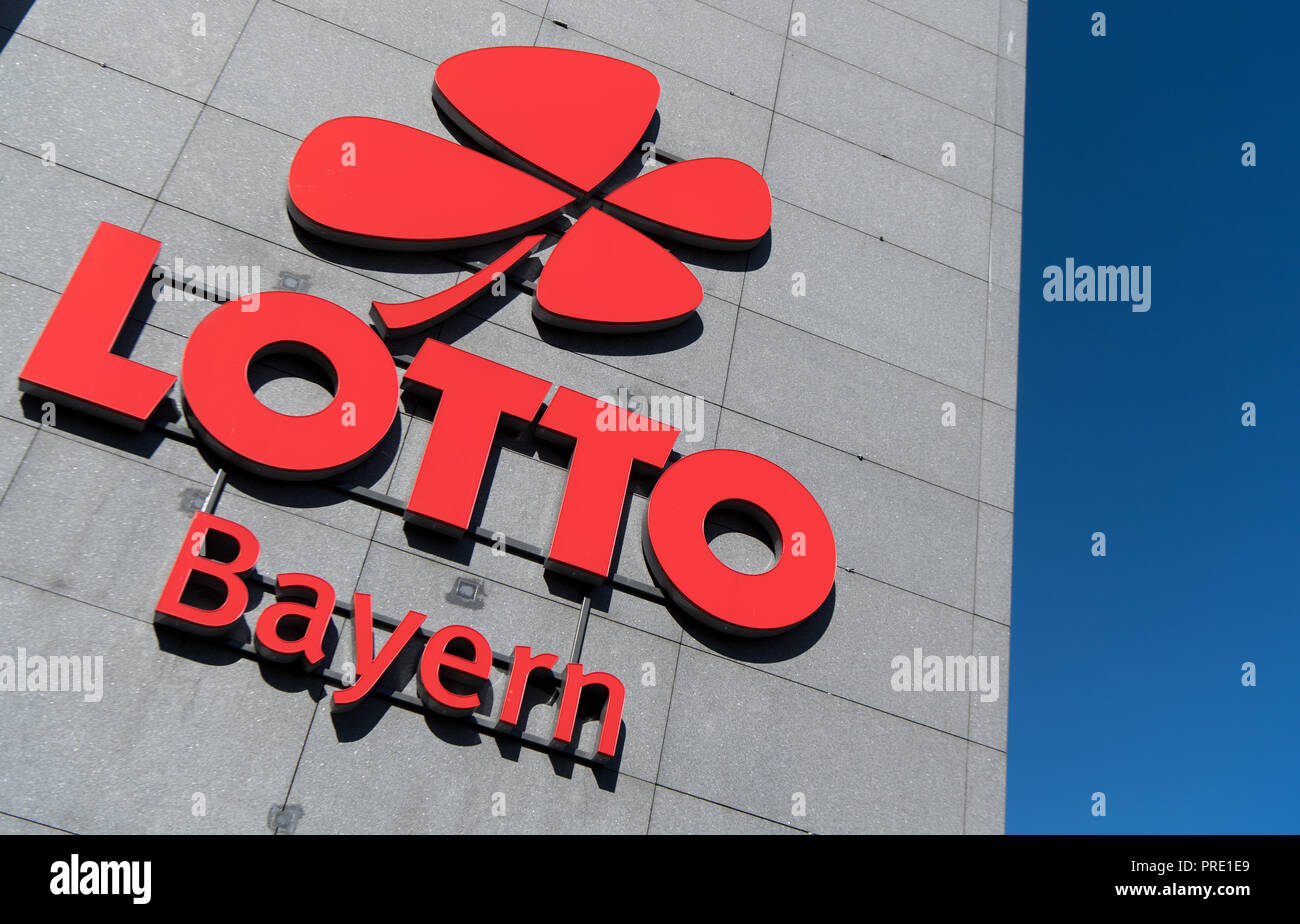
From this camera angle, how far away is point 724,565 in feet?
32.1

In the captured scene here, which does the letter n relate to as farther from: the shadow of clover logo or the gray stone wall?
the shadow of clover logo

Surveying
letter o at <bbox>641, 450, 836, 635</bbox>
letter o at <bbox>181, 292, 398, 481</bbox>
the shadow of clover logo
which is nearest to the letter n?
letter o at <bbox>641, 450, 836, 635</bbox>

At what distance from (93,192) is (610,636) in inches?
254

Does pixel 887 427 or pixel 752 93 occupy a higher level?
pixel 752 93

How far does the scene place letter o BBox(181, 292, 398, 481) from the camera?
334 inches

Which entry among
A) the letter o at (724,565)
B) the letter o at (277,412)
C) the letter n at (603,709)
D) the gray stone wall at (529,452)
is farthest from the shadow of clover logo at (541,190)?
the letter n at (603,709)

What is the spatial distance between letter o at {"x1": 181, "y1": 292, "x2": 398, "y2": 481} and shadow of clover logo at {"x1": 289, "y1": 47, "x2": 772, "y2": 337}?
526 millimetres

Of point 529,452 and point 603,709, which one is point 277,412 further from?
point 603,709

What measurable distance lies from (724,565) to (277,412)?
448 centimetres

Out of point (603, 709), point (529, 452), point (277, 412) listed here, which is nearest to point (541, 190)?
point (529, 452)

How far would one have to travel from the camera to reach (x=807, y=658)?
1001 cm
